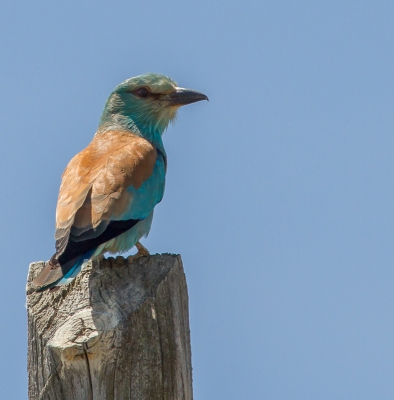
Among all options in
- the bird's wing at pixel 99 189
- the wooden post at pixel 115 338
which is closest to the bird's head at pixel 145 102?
the bird's wing at pixel 99 189

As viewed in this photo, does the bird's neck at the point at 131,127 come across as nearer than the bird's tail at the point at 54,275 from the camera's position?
No

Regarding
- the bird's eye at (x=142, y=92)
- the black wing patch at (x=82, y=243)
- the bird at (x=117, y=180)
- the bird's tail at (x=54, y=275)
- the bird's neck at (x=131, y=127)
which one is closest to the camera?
the bird's tail at (x=54, y=275)

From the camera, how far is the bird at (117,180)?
15.1 ft

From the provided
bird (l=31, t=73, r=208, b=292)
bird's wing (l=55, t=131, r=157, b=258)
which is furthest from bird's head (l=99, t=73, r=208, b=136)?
bird's wing (l=55, t=131, r=157, b=258)

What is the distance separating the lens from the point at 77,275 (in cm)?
409

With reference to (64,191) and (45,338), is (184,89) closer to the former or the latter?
(64,191)

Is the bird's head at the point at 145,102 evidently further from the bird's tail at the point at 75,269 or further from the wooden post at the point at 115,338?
the wooden post at the point at 115,338

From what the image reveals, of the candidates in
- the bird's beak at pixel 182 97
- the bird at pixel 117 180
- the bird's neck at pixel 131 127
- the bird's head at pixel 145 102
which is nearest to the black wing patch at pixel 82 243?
the bird at pixel 117 180

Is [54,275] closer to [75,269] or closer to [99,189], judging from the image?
[75,269]

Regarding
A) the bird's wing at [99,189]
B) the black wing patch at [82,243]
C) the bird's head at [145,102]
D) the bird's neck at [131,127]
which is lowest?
the black wing patch at [82,243]

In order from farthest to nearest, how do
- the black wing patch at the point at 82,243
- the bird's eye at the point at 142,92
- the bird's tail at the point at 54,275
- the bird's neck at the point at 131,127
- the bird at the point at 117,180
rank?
the bird's eye at the point at 142,92 < the bird's neck at the point at 131,127 < the bird at the point at 117,180 < the black wing patch at the point at 82,243 < the bird's tail at the point at 54,275

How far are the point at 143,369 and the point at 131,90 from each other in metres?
4.15

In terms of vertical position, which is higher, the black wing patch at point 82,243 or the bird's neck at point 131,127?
the bird's neck at point 131,127

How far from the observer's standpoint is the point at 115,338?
3307 mm
